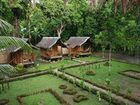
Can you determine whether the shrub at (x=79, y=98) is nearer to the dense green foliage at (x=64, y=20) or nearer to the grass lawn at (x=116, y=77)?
the grass lawn at (x=116, y=77)

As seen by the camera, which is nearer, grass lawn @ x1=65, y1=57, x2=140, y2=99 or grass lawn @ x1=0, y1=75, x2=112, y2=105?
grass lawn @ x1=0, y1=75, x2=112, y2=105

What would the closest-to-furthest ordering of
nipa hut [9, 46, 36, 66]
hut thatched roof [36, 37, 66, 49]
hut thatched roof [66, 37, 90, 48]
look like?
nipa hut [9, 46, 36, 66]
hut thatched roof [36, 37, 66, 49]
hut thatched roof [66, 37, 90, 48]

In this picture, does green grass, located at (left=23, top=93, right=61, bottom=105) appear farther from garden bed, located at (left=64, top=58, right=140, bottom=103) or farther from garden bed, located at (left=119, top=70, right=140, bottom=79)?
garden bed, located at (left=119, top=70, right=140, bottom=79)

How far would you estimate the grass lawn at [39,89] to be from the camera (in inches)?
650

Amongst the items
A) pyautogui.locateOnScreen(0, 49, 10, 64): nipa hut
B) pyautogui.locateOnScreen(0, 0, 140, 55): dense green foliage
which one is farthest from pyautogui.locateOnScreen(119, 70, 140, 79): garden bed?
pyautogui.locateOnScreen(0, 49, 10, 64): nipa hut

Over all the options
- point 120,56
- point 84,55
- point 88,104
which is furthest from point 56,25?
point 88,104

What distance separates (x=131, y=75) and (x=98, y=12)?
20.0 meters

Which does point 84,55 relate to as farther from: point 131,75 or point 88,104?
point 88,104

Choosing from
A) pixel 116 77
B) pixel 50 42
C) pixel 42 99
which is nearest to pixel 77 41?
pixel 50 42

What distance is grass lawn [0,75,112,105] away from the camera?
54.1ft

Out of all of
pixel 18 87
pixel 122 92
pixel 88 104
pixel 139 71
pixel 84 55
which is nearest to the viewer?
pixel 88 104

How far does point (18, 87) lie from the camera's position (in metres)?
20.2

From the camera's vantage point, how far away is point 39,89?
19469 millimetres

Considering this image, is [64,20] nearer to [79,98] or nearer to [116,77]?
[116,77]
